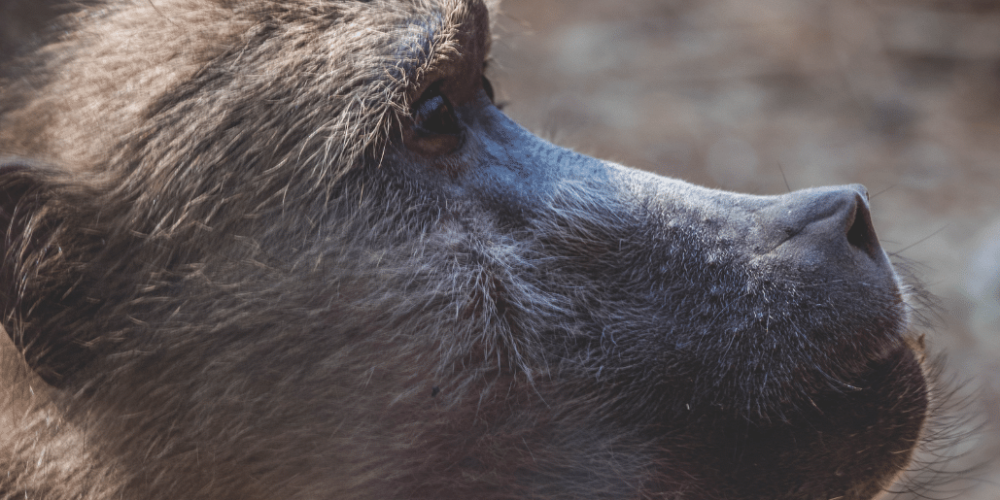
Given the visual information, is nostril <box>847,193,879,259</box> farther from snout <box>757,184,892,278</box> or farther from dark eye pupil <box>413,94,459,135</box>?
dark eye pupil <box>413,94,459,135</box>

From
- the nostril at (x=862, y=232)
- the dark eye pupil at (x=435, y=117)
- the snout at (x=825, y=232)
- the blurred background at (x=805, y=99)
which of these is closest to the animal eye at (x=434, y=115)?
the dark eye pupil at (x=435, y=117)

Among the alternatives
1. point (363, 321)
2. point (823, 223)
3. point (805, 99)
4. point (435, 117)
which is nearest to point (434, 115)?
point (435, 117)

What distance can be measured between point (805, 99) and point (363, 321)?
4.73 metres

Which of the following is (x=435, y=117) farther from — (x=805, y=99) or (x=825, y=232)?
(x=805, y=99)

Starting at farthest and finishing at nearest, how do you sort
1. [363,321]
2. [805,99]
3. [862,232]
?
1. [805,99]
2. [862,232]
3. [363,321]

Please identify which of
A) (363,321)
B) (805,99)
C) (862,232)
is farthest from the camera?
(805,99)

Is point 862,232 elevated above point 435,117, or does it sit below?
below

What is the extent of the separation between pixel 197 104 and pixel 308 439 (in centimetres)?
63

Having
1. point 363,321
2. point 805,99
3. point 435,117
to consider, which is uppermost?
point 435,117

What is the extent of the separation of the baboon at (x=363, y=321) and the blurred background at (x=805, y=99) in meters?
2.65

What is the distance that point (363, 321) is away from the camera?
60.8 inches

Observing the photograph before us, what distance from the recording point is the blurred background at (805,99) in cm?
453

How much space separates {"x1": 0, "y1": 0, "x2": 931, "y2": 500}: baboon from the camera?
1539 mm

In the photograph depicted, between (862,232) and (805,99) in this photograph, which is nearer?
(862,232)
